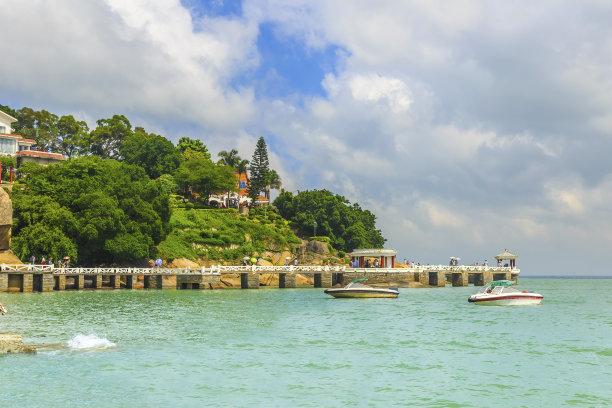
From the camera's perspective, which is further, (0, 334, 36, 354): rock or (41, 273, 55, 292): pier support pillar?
(41, 273, 55, 292): pier support pillar

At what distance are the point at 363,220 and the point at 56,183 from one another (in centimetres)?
8166

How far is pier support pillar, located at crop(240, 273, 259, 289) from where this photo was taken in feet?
280

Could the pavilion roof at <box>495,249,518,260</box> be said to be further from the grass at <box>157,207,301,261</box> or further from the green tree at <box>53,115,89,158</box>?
the green tree at <box>53,115,89,158</box>

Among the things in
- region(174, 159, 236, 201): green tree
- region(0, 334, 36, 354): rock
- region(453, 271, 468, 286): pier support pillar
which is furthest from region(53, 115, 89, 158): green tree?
region(0, 334, 36, 354): rock

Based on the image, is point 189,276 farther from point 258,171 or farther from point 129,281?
point 258,171

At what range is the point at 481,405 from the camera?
1992cm

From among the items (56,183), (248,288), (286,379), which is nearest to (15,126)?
(56,183)

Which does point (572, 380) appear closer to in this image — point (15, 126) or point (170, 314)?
point (170, 314)

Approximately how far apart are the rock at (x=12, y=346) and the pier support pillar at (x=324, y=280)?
65102 millimetres

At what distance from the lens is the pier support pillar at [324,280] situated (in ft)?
292

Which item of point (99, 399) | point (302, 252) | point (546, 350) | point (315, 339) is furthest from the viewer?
point (302, 252)

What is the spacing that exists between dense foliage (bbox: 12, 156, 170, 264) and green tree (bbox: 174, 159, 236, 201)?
102 ft

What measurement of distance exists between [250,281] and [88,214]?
2466cm

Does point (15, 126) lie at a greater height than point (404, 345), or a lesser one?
greater
